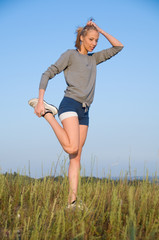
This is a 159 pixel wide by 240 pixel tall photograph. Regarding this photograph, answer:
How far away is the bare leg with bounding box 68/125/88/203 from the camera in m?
3.18

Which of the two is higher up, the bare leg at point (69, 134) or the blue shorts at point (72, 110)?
the blue shorts at point (72, 110)

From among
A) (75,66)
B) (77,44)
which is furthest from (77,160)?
(77,44)

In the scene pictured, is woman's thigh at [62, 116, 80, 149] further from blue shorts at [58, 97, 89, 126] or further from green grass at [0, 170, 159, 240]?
green grass at [0, 170, 159, 240]

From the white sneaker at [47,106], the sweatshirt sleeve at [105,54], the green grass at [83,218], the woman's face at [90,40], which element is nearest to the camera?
the green grass at [83,218]

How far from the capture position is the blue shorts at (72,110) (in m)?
3.24

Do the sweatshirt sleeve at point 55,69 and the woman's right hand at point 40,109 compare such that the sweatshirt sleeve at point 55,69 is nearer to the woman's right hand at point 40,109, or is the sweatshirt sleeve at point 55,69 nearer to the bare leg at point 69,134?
the woman's right hand at point 40,109

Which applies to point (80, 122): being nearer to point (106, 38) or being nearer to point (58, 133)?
point (58, 133)

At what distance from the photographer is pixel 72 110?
325cm

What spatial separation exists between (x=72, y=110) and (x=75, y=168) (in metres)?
0.70

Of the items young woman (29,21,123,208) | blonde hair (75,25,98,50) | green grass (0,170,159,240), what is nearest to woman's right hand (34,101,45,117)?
young woman (29,21,123,208)

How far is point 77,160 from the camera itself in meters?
3.42

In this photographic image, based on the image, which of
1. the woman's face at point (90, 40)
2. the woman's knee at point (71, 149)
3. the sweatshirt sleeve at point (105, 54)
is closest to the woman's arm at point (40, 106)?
the woman's knee at point (71, 149)

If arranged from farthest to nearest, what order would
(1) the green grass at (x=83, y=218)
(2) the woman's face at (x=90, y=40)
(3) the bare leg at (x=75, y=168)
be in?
(2) the woman's face at (x=90, y=40)
(3) the bare leg at (x=75, y=168)
(1) the green grass at (x=83, y=218)

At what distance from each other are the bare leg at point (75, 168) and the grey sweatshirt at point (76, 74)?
0.38 metres
